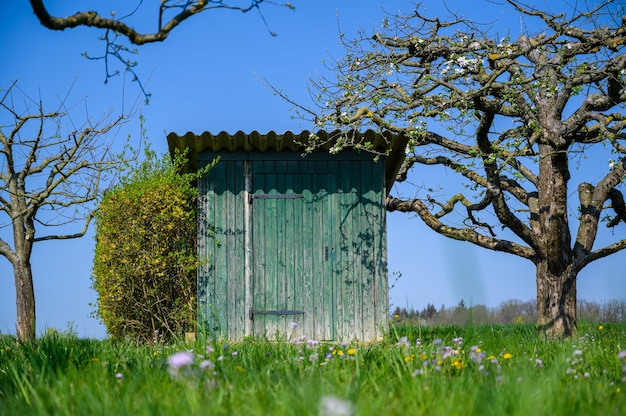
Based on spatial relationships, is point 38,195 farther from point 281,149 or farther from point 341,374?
point 341,374

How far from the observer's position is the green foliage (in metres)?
8.98

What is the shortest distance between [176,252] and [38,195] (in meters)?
3.87

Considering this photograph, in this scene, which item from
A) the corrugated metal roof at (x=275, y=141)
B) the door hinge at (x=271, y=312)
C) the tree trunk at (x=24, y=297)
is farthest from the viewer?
the tree trunk at (x=24, y=297)

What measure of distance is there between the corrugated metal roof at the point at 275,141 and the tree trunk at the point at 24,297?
4.70 meters

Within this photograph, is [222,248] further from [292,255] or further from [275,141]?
[275,141]

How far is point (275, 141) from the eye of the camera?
8719mm

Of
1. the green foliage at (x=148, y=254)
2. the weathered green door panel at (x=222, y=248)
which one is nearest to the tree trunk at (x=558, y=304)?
the weathered green door panel at (x=222, y=248)

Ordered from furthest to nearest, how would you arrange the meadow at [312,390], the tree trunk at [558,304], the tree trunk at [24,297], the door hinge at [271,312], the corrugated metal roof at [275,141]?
the tree trunk at [24,297], the tree trunk at [558,304], the door hinge at [271,312], the corrugated metal roof at [275,141], the meadow at [312,390]

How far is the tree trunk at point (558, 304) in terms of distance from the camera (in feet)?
33.5

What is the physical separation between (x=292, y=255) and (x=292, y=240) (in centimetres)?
21

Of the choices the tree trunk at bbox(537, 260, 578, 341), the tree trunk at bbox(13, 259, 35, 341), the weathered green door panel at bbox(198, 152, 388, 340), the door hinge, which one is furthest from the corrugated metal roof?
the tree trunk at bbox(13, 259, 35, 341)

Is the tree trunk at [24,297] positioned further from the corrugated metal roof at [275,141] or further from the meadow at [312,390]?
the meadow at [312,390]

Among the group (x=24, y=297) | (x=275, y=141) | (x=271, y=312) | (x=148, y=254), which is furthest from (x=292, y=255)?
(x=24, y=297)

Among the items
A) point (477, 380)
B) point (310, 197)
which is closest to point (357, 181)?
point (310, 197)
